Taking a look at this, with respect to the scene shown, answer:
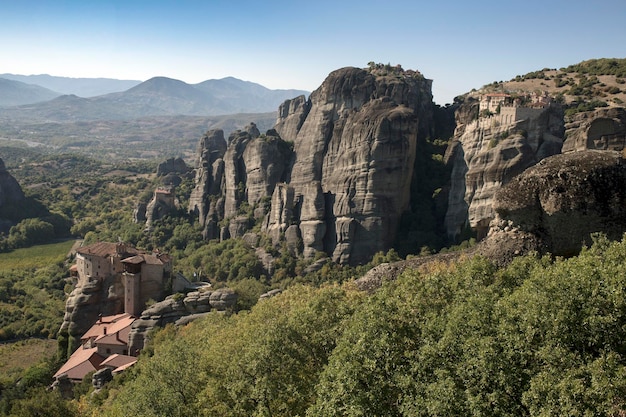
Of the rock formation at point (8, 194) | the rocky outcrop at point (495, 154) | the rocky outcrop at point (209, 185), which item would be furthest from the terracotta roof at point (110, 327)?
the rock formation at point (8, 194)

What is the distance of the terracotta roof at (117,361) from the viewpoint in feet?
128

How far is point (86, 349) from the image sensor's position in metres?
43.5

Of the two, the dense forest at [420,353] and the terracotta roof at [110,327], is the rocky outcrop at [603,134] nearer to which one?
the dense forest at [420,353]

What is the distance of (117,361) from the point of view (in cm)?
3931

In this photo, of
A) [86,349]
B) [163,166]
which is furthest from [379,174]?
[163,166]

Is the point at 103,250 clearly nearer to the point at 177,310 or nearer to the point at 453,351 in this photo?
the point at 177,310

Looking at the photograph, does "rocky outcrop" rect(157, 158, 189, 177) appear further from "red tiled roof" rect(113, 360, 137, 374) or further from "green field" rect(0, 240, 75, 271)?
"red tiled roof" rect(113, 360, 137, 374)

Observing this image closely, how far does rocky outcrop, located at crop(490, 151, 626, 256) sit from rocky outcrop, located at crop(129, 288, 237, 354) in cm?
2542

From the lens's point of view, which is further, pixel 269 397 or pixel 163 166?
pixel 163 166

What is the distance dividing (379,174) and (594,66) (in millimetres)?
46376

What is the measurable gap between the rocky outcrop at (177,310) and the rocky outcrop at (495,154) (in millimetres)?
21493

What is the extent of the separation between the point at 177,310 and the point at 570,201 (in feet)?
101

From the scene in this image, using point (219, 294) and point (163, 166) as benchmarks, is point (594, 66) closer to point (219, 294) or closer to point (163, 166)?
point (219, 294)

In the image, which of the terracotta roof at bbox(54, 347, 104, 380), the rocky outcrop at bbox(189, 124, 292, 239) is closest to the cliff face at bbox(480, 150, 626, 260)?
the terracotta roof at bbox(54, 347, 104, 380)
